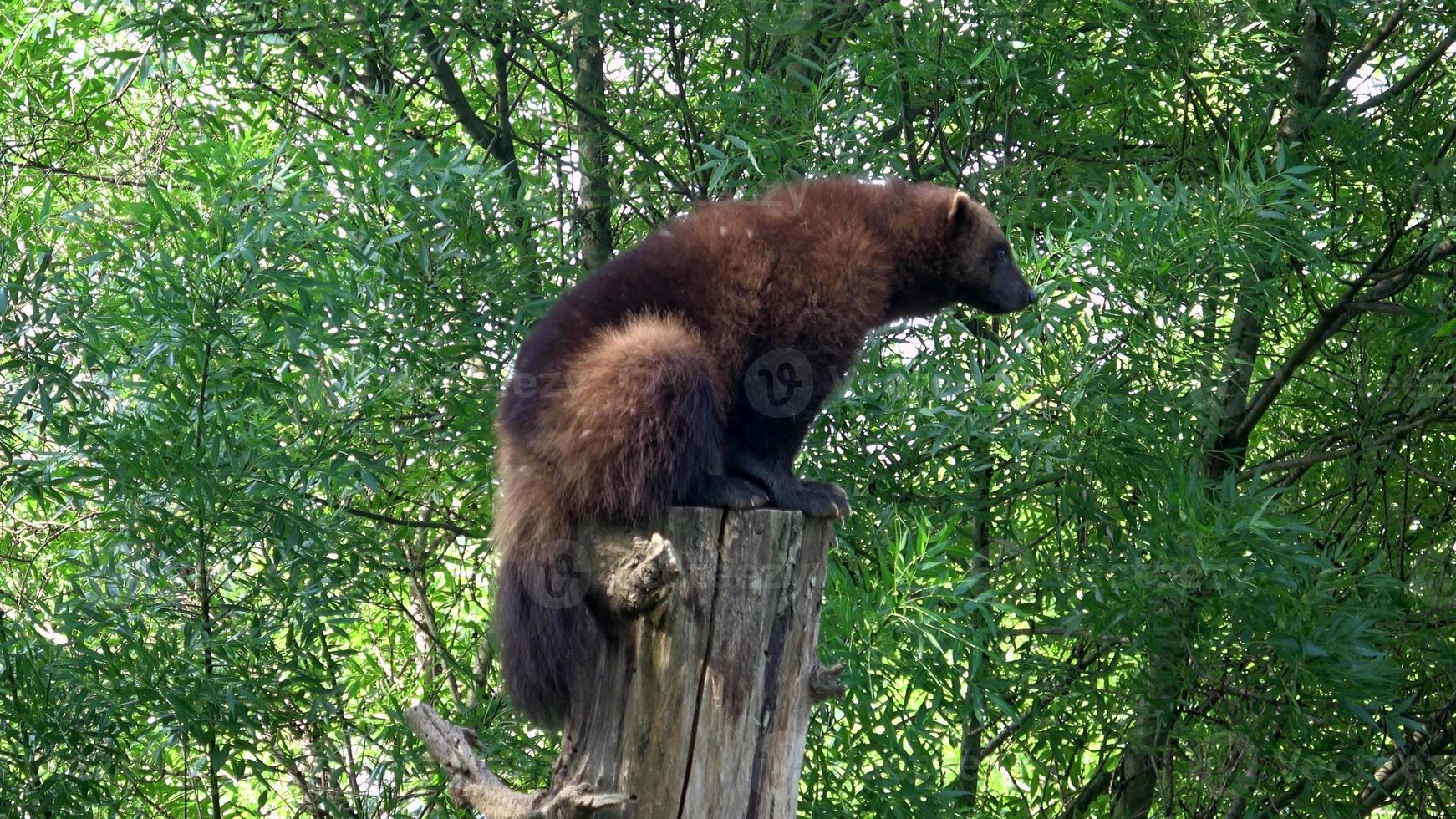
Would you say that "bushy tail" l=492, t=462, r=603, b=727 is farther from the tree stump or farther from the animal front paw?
the animal front paw

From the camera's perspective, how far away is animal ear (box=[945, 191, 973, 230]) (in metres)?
4.88

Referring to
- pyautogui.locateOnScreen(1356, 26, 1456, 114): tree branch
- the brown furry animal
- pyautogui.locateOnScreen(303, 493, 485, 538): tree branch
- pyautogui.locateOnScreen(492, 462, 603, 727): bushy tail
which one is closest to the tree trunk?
pyautogui.locateOnScreen(303, 493, 485, 538): tree branch

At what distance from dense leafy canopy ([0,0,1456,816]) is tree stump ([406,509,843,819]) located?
1248mm

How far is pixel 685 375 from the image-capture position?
11.7 ft

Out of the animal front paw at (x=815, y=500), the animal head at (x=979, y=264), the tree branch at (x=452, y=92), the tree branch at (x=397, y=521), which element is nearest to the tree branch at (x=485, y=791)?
the animal front paw at (x=815, y=500)

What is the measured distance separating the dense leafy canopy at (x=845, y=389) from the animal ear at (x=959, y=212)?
14.7 inches

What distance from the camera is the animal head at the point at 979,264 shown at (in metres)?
4.91

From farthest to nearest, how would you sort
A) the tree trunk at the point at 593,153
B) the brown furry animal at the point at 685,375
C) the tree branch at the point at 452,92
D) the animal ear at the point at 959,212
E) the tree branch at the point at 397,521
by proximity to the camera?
the tree trunk at the point at 593,153 → the tree branch at the point at 452,92 → the tree branch at the point at 397,521 → the animal ear at the point at 959,212 → the brown furry animal at the point at 685,375

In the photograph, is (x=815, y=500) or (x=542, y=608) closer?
(x=542, y=608)

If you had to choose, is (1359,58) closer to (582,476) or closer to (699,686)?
(582,476)

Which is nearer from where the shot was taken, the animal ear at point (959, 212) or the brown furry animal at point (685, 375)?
the brown furry animal at point (685, 375)

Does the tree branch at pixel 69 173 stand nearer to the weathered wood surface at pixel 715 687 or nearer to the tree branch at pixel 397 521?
the tree branch at pixel 397 521

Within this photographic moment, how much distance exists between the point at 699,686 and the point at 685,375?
868mm

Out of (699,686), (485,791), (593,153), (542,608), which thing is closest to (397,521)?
(593,153)
